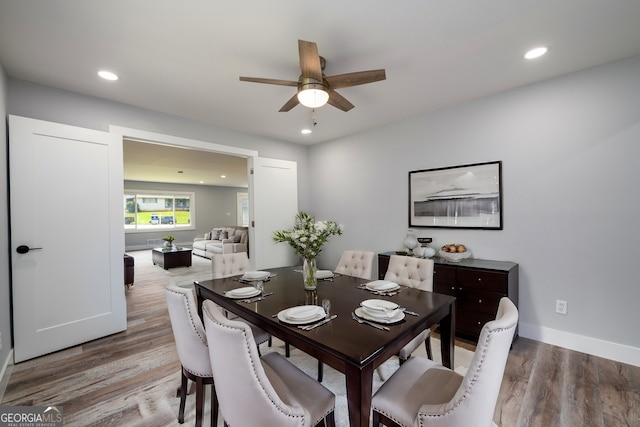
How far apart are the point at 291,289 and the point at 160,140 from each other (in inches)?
102

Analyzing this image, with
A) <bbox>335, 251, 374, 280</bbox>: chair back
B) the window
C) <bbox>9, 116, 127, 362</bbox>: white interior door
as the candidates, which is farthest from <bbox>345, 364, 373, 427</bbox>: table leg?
the window

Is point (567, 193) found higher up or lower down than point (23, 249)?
higher up

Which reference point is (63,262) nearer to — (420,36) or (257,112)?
(257,112)

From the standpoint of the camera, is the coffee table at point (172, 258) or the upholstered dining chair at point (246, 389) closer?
the upholstered dining chair at point (246, 389)

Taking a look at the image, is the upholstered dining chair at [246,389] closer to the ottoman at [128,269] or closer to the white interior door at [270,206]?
the white interior door at [270,206]

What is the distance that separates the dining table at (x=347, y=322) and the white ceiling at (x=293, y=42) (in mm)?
1828

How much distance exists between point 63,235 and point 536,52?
4.50 m

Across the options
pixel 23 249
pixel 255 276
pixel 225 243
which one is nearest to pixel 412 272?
pixel 255 276

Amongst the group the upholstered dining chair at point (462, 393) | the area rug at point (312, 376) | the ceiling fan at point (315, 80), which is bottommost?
the area rug at point (312, 376)

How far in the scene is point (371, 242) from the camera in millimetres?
4121

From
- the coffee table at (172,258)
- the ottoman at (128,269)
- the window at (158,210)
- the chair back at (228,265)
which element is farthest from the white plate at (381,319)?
the window at (158,210)

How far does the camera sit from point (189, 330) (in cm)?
145

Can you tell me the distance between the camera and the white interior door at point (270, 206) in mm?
4156

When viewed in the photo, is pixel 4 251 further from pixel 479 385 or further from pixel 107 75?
pixel 479 385
